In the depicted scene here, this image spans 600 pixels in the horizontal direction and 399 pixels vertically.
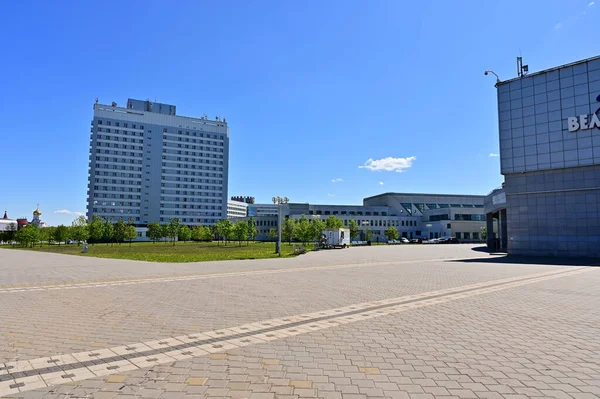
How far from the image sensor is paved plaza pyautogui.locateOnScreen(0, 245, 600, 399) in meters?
4.66

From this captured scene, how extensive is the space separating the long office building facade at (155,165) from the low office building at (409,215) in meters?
33.4

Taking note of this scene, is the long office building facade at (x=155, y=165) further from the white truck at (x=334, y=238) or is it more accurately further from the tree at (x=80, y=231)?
the white truck at (x=334, y=238)

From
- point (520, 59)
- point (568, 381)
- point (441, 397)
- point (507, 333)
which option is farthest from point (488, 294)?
point (520, 59)

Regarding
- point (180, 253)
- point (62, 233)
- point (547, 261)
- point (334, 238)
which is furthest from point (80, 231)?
point (547, 261)

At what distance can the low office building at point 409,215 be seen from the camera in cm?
11138

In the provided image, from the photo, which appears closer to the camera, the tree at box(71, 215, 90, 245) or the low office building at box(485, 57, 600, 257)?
the low office building at box(485, 57, 600, 257)

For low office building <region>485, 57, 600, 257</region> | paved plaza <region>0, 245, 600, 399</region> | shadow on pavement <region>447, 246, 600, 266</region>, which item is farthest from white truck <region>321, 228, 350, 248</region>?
paved plaza <region>0, 245, 600, 399</region>

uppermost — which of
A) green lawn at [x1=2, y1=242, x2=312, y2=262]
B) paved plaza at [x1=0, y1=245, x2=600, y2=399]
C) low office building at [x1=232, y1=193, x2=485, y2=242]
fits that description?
low office building at [x1=232, y1=193, x2=485, y2=242]

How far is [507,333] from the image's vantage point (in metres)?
7.39

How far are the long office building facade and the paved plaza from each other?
13270 centimetres

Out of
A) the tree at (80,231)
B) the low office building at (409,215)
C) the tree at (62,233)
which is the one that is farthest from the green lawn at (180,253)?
the low office building at (409,215)

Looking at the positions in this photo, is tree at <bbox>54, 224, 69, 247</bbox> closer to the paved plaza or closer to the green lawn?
the green lawn

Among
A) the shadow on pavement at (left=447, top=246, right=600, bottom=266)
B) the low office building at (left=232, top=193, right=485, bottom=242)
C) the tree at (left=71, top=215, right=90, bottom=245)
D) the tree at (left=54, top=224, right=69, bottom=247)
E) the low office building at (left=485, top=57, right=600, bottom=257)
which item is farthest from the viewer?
the low office building at (left=232, top=193, right=485, bottom=242)

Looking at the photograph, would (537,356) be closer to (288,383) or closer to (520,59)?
(288,383)
